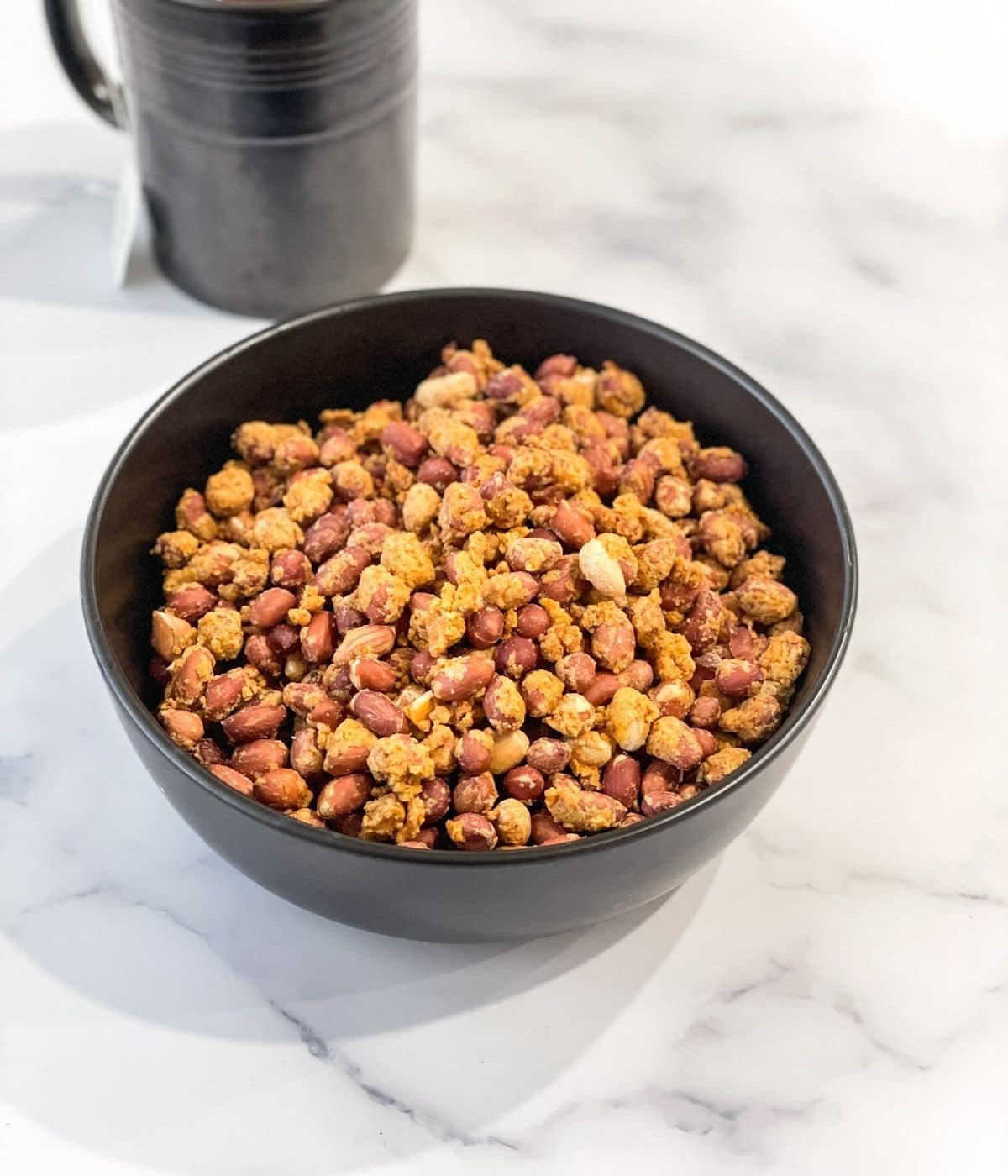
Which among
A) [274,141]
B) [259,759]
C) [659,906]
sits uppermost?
[274,141]

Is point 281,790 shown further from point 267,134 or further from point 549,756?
point 267,134

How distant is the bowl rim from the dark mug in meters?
0.21

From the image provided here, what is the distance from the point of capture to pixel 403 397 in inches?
40.3

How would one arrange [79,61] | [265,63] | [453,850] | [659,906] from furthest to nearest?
1. [79,61]
2. [265,63]
3. [659,906]
4. [453,850]

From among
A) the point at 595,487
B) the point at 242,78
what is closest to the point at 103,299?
the point at 242,78

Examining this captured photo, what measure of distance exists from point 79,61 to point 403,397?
19.2 inches

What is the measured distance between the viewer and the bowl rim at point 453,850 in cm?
65

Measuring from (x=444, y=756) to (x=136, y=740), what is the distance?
17 cm

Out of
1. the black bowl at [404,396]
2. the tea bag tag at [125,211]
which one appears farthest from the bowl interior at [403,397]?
the tea bag tag at [125,211]

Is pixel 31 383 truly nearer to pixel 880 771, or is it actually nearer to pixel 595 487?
pixel 595 487

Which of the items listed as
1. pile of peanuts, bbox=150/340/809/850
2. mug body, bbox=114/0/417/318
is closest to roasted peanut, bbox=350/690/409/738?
pile of peanuts, bbox=150/340/809/850

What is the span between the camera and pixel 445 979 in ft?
2.61

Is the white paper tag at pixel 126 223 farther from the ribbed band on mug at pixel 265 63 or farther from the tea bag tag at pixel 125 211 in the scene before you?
the ribbed band on mug at pixel 265 63

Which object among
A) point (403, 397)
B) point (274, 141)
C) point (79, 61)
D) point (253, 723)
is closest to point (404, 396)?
point (403, 397)
